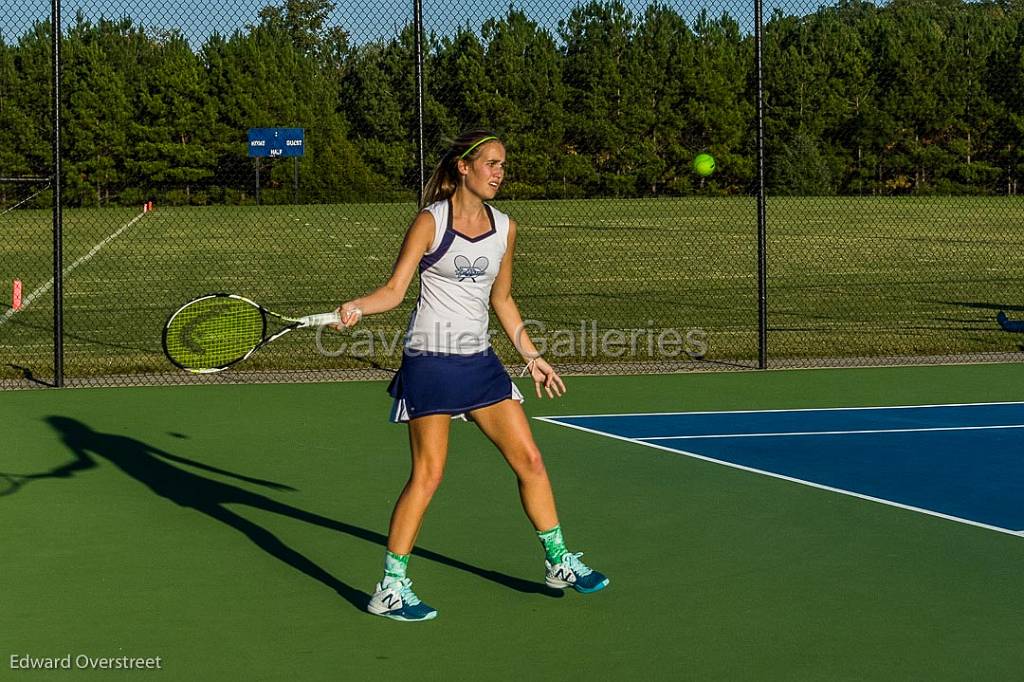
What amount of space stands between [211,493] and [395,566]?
8.95ft

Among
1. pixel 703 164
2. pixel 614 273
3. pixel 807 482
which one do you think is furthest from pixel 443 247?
pixel 703 164

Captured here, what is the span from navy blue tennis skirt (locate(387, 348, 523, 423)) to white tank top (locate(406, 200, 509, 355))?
0.13 feet

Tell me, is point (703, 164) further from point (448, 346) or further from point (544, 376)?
point (448, 346)

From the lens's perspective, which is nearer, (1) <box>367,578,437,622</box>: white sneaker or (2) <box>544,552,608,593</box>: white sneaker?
(1) <box>367,578,437,622</box>: white sneaker

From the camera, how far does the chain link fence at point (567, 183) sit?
16.2 metres

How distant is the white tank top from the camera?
5.91 metres

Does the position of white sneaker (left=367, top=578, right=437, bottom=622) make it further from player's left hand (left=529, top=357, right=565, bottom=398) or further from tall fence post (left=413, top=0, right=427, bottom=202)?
tall fence post (left=413, top=0, right=427, bottom=202)

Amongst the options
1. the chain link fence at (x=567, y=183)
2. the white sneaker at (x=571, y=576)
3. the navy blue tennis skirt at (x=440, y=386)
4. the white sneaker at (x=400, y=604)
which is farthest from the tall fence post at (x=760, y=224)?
the white sneaker at (x=400, y=604)

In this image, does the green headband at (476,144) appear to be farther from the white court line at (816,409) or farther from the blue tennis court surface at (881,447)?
the white court line at (816,409)

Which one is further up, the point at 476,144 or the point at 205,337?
the point at 476,144

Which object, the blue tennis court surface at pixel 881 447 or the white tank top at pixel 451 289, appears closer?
the white tank top at pixel 451 289

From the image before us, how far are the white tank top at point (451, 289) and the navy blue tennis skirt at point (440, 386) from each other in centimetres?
4

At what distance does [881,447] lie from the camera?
9.55 m

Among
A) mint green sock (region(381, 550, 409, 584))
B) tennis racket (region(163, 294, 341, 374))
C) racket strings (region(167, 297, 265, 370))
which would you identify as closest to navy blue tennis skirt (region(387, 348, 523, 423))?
mint green sock (region(381, 550, 409, 584))
